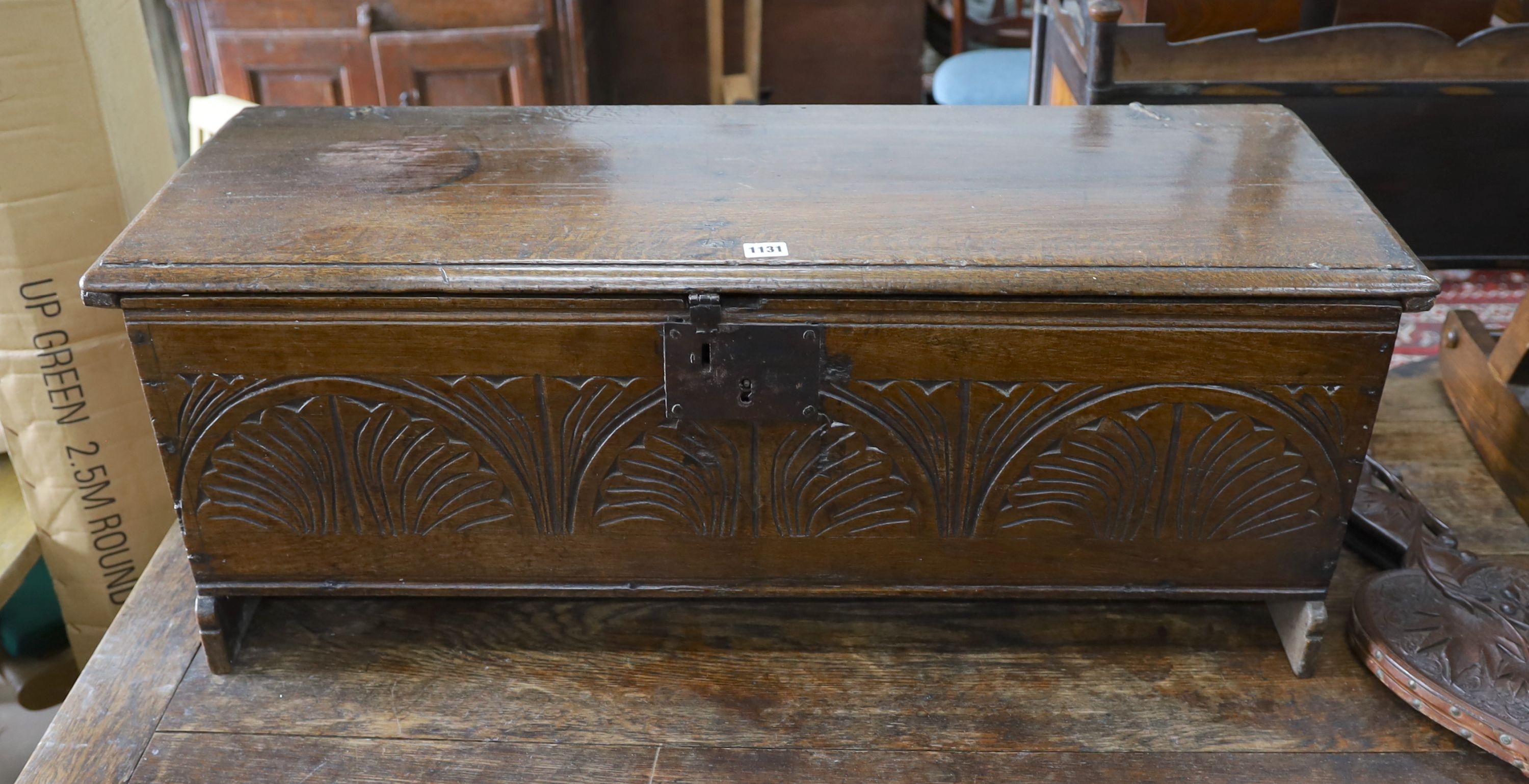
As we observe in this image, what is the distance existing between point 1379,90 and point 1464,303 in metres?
0.59

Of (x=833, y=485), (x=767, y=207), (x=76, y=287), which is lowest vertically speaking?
(x=833, y=485)

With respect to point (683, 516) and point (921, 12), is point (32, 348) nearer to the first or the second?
point (683, 516)

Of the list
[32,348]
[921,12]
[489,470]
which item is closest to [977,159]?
[489,470]

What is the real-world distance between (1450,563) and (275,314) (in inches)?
59.5

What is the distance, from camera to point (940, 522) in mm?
1482

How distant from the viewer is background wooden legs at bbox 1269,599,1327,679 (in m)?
1.53

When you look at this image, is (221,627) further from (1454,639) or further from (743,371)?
(1454,639)

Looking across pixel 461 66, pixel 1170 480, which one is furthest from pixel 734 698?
pixel 461 66

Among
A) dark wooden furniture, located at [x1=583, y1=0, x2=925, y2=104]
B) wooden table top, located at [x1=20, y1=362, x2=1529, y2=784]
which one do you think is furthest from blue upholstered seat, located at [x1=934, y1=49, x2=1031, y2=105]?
wooden table top, located at [x1=20, y1=362, x2=1529, y2=784]

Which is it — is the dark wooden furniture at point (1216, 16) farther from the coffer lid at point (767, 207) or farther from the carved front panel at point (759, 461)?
the carved front panel at point (759, 461)

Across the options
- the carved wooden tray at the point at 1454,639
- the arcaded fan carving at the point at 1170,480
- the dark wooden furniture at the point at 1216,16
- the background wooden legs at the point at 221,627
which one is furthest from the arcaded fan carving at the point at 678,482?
the dark wooden furniture at the point at 1216,16

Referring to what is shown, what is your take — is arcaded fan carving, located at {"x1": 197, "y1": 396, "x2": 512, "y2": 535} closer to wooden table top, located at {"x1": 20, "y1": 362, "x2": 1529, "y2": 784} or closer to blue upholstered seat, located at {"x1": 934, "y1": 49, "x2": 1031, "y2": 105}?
wooden table top, located at {"x1": 20, "y1": 362, "x2": 1529, "y2": 784}

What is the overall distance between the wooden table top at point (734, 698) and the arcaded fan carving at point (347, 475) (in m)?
0.23

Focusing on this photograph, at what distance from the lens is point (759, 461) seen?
144 centimetres
